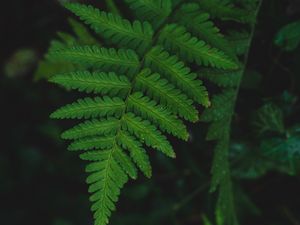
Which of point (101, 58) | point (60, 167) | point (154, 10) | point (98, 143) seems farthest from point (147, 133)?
point (60, 167)

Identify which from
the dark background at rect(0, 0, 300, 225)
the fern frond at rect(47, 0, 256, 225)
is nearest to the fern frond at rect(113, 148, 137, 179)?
the fern frond at rect(47, 0, 256, 225)

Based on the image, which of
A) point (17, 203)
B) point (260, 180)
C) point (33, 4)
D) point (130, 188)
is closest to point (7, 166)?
point (17, 203)

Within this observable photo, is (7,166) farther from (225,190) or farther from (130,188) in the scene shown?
(225,190)

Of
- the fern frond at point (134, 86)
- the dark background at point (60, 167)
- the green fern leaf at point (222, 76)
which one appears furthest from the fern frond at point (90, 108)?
the dark background at point (60, 167)

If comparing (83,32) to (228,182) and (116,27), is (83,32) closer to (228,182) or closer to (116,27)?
(116,27)

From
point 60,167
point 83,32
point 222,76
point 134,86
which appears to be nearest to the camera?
point 134,86
